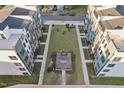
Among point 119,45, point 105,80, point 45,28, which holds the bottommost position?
point 105,80

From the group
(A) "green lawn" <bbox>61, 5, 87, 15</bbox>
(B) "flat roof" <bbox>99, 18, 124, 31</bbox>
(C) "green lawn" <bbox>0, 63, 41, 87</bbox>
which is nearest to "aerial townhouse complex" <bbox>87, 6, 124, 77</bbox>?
(B) "flat roof" <bbox>99, 18, 124, 31</bbox>

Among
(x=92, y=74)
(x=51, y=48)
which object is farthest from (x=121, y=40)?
(x=51, y=48)

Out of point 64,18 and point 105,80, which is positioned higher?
point 64,18

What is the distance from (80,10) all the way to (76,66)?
1596cm

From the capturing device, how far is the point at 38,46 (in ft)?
87.2

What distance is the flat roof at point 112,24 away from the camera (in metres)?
22.5

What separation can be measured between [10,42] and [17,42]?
1.00m

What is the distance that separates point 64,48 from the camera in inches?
1034

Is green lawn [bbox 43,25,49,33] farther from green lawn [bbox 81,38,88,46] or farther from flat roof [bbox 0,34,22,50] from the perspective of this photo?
flat roof [bbox 0,34,22,50]

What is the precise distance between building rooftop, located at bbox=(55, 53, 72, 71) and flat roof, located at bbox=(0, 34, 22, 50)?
6.10 meters

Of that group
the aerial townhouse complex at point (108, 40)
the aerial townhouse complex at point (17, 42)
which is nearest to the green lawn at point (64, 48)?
the aerial townhouse complex at point (108, 40)

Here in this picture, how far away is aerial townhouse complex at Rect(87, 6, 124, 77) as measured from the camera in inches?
756

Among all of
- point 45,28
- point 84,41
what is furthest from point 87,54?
point 45,28

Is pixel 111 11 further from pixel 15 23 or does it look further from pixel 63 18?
pixel 15 23
